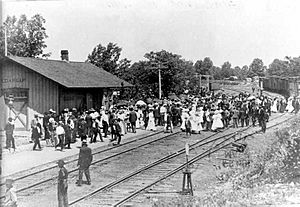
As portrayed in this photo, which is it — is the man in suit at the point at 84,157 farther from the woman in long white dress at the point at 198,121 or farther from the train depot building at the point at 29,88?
the woman in long white dress at the point at 198,121

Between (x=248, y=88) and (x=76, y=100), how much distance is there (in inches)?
1077

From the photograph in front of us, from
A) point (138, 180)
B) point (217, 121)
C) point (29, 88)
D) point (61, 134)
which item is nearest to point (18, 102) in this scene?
point (29, 88)

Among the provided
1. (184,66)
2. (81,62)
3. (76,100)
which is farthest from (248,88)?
(76,100)

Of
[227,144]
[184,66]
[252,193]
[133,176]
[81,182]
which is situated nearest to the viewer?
[252,193]

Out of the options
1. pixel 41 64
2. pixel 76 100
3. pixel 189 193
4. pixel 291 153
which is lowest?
pixel 189 193

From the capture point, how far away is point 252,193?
9.76 metres

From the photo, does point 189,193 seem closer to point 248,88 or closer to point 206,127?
point 206,127

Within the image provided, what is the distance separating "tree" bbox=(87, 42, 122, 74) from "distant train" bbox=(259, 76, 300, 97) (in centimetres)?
1176

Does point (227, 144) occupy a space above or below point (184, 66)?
below

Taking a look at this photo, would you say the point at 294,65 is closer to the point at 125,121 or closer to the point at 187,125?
the point at 187,125

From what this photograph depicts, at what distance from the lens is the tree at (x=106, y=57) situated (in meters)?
26.9

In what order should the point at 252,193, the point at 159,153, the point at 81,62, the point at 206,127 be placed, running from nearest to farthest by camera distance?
the point at 252,193
the point at 159,153
the point at 206,127
the point at 81,62

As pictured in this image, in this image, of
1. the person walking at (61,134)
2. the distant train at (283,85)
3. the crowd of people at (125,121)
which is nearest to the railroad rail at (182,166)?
the crowd of people at (125,121)

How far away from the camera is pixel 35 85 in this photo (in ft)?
60.0
